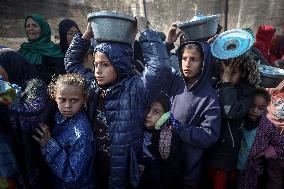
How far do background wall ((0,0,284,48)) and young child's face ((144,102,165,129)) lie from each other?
6.39m

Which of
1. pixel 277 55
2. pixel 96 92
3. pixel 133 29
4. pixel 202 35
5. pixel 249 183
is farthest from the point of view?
pixel 277 55

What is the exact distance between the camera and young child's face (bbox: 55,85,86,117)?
94.2 inches

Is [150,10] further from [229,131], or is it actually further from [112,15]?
[112,15]

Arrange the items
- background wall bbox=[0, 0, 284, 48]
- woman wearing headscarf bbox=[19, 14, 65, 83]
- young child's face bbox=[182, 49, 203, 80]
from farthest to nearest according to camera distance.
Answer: background wall bbox=[0, 0, 284, 48] → woman wearing headscarf bbox=[19, 14, 65, 83] → young child's face bbox=[182, 49, 203, 80]

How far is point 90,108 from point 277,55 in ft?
12.7

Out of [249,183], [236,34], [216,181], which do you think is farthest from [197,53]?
[249,183]

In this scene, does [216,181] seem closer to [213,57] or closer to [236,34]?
[213,57]

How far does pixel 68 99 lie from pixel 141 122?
0.56 metres

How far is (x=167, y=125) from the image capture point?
2.63 m

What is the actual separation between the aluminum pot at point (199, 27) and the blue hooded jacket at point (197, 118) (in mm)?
96

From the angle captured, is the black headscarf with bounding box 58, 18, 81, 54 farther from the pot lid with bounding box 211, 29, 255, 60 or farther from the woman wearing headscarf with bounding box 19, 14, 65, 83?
the pot lid with bounding box 211, 29, 255, 60

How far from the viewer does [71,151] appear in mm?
2383

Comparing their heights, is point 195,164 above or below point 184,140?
below

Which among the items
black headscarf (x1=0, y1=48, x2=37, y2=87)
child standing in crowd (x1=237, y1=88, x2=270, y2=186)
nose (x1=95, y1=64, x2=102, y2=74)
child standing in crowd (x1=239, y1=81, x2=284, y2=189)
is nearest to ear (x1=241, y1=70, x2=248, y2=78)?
child standing in crowd (x1=237, y1=88, x2=270, y2=186)
